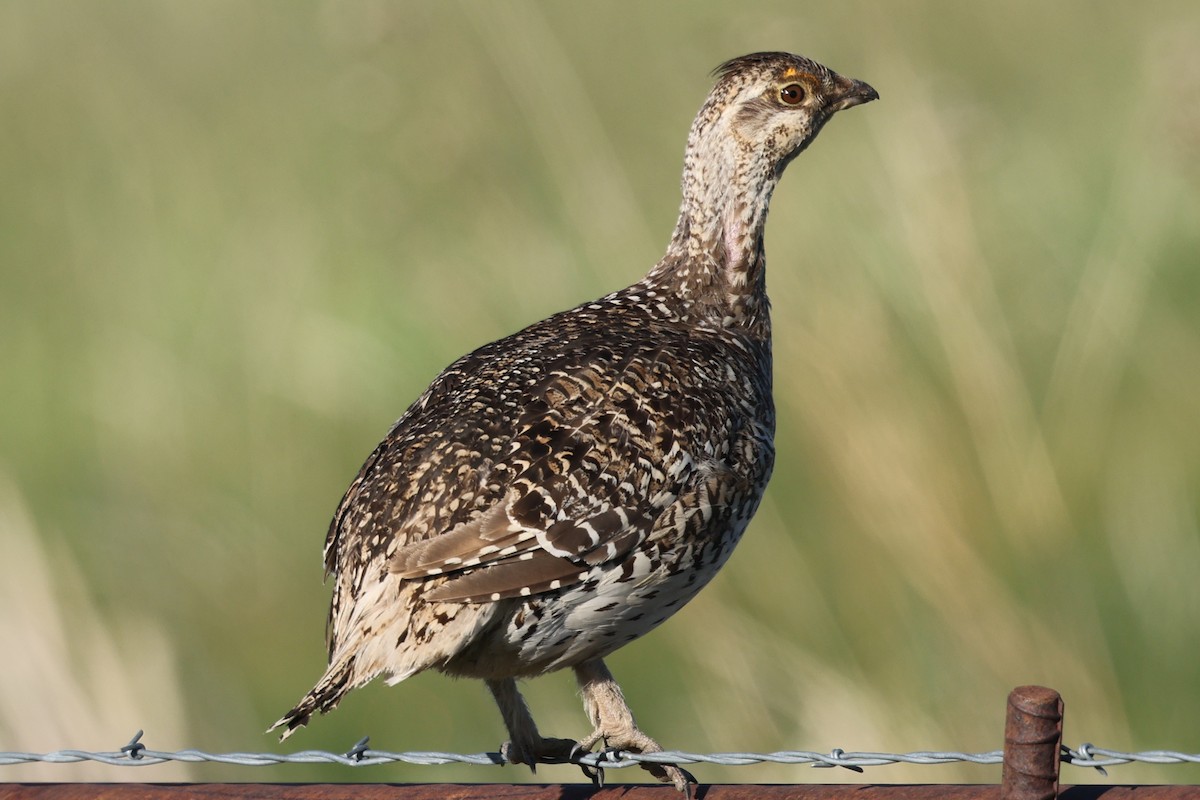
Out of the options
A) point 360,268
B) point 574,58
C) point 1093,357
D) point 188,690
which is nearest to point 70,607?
point 188,690

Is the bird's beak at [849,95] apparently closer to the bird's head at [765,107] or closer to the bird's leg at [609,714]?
the bird's head at [765,107]

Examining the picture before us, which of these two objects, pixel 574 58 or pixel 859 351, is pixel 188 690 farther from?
pixel 574 58

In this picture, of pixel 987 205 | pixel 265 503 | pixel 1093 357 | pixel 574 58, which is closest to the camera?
pixel 1093 357

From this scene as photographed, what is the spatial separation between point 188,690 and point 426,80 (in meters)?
3.60

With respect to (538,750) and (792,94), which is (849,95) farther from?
(538,750)

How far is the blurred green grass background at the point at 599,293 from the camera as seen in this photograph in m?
6.13

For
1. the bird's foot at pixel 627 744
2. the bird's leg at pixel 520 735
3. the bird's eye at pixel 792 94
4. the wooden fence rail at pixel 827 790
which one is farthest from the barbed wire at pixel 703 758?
the bird's eye at pixel 792 94

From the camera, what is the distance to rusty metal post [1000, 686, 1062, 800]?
2.84 m

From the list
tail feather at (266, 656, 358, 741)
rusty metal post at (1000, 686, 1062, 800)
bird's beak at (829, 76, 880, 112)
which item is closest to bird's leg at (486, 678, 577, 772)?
tail feather at (266, 656, 358, 741)

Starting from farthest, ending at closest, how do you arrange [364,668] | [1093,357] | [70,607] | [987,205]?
[987,205], [1093,357], [70,607], [364,668]

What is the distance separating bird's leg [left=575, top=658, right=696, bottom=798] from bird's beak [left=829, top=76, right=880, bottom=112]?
7.11 ft

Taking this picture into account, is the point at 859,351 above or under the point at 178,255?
under

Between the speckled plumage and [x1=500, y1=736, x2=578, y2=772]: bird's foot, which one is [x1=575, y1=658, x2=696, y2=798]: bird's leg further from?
[x1=500, y1=736, x2=578, y2=772]: bird's foot

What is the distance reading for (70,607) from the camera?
21.5ft
